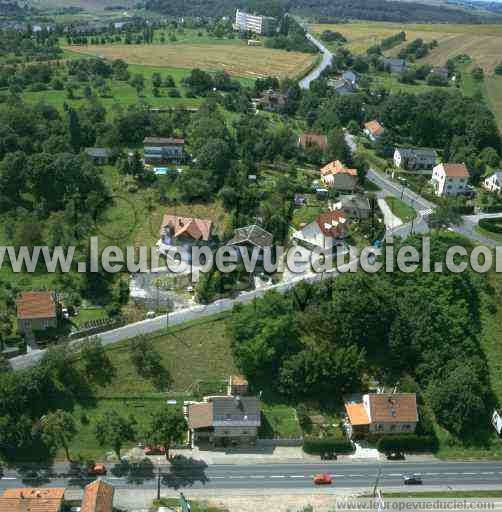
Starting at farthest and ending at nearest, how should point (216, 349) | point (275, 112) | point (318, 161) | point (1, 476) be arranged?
point (275, 112) < point (318, 161) < point (216, 349) < point (1, 476)

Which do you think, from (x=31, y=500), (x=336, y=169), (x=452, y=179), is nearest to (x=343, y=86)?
(x=336, y=169)

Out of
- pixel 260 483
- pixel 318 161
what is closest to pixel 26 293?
pixel 260 483

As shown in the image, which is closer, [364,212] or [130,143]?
[364,212]

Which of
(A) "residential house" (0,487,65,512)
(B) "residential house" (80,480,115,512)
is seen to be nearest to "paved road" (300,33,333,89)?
(B) "residential house" (80,480,115,512)

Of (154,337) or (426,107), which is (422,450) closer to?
(154,337)

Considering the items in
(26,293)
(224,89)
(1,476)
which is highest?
(224,89)

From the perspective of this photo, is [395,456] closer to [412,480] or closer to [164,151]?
[412,480]

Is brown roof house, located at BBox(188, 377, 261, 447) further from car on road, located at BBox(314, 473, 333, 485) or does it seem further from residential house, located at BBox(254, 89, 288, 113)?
residential house, located at BBox(254, 89, 288, 113)
